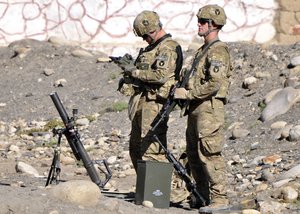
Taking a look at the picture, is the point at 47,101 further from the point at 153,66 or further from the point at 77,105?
the point at 153,66

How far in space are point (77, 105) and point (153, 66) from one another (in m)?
5.82

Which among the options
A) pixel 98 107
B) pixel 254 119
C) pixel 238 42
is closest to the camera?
pixel 254 119

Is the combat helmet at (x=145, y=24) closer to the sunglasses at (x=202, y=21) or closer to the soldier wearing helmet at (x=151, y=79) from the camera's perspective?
the soldier wearing helmet at (x=151, y=79)

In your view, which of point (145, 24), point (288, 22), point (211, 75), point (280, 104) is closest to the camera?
point (211, 75)

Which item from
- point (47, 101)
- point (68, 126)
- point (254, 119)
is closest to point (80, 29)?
point (47, 101)

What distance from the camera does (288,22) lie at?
15.6m

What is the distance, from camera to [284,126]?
10812 mm

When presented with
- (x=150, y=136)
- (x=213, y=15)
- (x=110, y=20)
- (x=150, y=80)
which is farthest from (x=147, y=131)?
(x=110, y=20)

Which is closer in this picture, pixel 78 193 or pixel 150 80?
pixel 78 193

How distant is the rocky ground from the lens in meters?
7.98

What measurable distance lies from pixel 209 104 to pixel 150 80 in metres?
0.58

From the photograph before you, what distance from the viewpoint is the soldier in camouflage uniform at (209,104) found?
7.63 meters

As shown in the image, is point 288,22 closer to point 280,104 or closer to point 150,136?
point 280,104

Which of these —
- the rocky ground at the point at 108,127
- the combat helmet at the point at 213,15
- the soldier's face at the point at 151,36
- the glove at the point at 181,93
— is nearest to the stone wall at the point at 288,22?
the rocky ground at the point at 108,127
